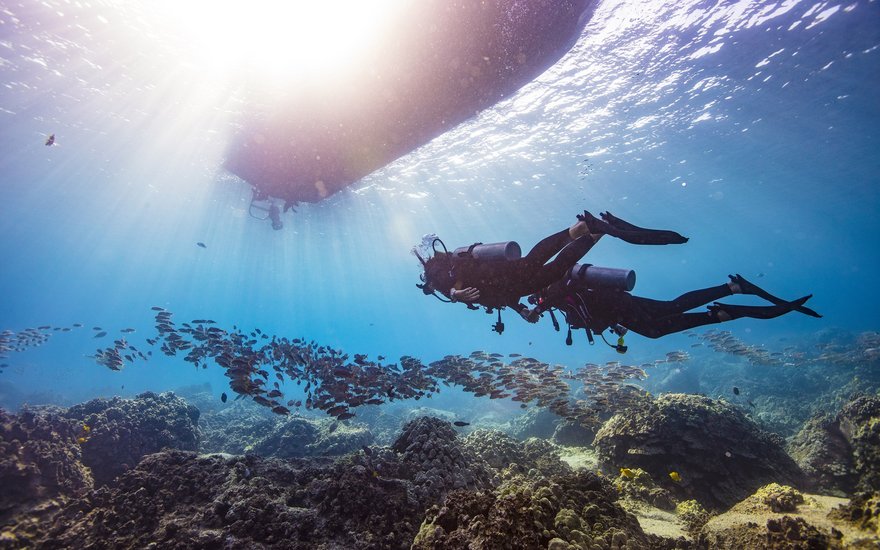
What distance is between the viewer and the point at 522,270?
17.7 ft

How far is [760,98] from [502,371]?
71.9 feet

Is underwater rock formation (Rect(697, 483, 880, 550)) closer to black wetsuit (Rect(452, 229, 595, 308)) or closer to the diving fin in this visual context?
the diving fin

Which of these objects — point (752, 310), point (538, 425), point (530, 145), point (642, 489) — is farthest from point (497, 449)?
point (530, 145)

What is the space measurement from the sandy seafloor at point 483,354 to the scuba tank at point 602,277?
274 cm

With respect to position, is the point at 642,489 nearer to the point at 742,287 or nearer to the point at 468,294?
the point at 742,287

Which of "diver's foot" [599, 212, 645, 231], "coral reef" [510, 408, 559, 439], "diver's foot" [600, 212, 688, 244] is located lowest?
"coral reef" [510, 408, 559, 439]

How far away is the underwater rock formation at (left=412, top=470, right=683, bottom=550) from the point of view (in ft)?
9.70

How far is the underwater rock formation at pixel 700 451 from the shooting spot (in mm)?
6902

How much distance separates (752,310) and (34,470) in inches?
497

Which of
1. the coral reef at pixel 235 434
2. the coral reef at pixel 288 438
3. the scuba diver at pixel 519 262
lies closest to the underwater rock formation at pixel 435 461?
the scuba diver at pixel 519 262

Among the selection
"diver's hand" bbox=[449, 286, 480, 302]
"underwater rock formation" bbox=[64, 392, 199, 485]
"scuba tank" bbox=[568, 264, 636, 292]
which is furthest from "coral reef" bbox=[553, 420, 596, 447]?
"underwater rock formation" bbox=[64, 392, 199, 485]

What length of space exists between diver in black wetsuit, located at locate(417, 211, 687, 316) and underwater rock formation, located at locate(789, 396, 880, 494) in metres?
7.63

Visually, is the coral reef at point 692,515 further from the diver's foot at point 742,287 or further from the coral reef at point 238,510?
the coral reef at point 238,510

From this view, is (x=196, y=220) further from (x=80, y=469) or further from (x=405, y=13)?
(x=405, y=13)
